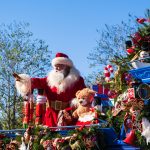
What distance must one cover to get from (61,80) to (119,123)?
235 cm

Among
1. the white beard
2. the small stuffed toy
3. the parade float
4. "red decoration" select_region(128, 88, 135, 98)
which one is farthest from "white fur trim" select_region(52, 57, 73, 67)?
"red decoration" select_region(128, 88, 135, 98)

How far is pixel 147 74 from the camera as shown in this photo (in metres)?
5.78

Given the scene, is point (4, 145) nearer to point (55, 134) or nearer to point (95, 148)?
point (55, 134)

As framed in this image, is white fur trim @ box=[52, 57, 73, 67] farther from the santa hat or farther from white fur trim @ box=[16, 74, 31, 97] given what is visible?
white fur trim @ box=[16, 74, 31, 97]

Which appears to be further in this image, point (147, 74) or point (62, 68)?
point (62, 68)

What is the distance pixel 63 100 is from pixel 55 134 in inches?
69.7

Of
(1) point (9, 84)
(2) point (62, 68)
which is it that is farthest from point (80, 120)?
(1) point (9, 84)

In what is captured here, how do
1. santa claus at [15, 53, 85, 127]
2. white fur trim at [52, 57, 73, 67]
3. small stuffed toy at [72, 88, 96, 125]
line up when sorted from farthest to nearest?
white fur trim at [52, 57, 73, 67]
santa claus at [15, 53, 85, 127]
small stuffed toy at [72, 88, 96, 125]

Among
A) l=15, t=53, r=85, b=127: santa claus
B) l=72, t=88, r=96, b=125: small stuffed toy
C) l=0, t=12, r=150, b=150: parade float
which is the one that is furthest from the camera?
l=15, t=53, r=85, b=127: santa claus

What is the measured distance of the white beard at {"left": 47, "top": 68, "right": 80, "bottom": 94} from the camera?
8.38m

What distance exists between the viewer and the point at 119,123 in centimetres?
640

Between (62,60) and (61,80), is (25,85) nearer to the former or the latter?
(61,80)

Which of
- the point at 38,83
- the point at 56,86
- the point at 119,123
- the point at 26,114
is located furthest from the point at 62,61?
the point at 119,123

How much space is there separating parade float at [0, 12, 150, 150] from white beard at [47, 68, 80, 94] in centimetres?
109
